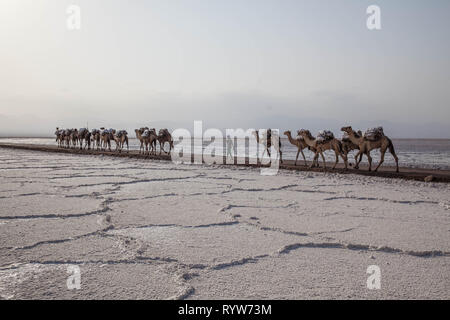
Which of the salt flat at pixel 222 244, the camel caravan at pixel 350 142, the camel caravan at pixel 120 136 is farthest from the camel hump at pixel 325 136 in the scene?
the camel caravan at pixel 120 136

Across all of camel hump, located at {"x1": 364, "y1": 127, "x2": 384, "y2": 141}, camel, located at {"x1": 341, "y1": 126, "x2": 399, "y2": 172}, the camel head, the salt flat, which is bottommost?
the salt flat

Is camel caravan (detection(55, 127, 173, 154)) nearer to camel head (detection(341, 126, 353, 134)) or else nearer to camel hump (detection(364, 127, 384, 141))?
camel head (detection(341, 126, 353, 134))

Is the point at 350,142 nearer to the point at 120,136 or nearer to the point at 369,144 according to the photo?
the point at 369,144

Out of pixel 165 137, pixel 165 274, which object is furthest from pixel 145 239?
pixel 165 137

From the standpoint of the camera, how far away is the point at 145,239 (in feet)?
11.2

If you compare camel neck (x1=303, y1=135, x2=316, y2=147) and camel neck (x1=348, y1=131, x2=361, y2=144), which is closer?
camel neck (x1=348, y1=131, x2=361, y2=144)

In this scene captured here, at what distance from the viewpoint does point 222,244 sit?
130 inches

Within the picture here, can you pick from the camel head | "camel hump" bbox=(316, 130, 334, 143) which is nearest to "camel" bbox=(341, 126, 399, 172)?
the camel head

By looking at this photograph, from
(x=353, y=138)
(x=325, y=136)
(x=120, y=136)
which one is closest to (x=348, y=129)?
(x=353, y=138)

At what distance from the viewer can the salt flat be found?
7.64 ft

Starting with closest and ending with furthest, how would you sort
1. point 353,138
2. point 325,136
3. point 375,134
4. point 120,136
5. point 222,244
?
point 222,244, point 375,134, point 353,138, point 325,136, point 120,136

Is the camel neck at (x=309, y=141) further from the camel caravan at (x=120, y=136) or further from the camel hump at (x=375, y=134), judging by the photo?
the camel caravan at (x=120, y=136)

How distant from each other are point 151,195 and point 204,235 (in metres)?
2.75

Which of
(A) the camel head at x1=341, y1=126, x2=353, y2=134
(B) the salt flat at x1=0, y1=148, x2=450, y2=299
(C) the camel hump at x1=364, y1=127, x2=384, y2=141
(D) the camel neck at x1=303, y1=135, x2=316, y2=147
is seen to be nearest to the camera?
(B) the salt flat at x1=0, y1=148, x2=450, y2=299
